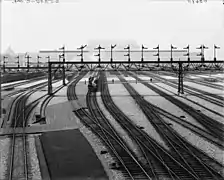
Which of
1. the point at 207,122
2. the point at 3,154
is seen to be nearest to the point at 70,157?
the point at 3,154

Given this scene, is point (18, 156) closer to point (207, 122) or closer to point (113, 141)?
point (113, 141)

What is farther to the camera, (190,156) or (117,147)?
(117,147)

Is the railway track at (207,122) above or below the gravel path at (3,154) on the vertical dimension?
above

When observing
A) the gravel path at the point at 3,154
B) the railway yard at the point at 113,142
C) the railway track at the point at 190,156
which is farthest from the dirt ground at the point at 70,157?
the railway track at the point at 190,156

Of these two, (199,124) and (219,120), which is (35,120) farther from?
(219,120)

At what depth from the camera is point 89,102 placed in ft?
70.7

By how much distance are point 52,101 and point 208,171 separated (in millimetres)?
15991

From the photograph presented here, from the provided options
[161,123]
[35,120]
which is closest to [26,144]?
[35,120]

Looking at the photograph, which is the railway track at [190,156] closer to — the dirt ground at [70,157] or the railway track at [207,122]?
the railway track at [207,122]

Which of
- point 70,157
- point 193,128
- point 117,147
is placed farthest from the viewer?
point 193,128

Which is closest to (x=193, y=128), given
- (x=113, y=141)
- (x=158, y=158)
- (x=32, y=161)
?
(x=113, y=141)

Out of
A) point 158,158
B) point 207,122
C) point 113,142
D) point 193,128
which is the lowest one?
point 158,158

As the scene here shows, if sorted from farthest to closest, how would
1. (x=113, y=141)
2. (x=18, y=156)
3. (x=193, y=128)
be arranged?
(x=193, y=128) → (x=113, y=141) → (x=18, y=156)

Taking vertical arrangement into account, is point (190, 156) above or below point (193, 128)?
below
